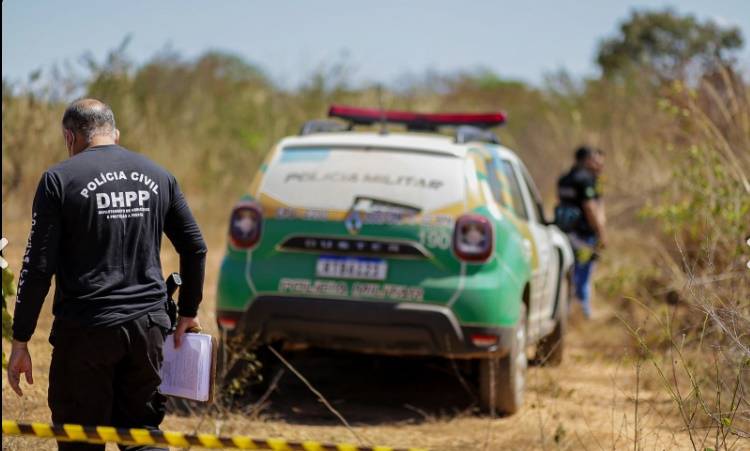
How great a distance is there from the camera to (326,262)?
667 centimetres

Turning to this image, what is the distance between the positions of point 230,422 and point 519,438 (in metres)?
1.61

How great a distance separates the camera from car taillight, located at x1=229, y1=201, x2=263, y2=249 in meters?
6.79

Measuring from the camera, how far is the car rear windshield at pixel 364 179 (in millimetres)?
6711

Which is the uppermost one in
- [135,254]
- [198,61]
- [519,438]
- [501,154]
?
[198,61]

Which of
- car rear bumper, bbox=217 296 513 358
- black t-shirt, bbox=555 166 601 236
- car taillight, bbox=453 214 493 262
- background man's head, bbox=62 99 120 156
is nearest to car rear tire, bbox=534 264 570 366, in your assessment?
black t-shirt, bbox=555 166 601 236

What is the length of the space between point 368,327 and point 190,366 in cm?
218

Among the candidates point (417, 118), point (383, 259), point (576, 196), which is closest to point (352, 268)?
point (383, 259)

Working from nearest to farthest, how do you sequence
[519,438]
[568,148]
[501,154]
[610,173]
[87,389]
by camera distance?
[87,389]
[519,438]
[501,154]
[610,173]
[568,148]

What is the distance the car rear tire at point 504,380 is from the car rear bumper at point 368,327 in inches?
7.3

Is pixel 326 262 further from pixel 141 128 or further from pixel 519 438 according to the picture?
pixel 141 128

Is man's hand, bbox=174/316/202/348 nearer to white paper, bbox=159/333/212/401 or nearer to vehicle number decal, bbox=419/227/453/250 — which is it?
white paper, bbox=159/333/212/401

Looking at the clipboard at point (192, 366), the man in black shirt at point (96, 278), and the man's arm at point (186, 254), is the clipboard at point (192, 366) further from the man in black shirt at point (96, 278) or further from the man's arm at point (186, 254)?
the man in black shirt at point (96, 278)

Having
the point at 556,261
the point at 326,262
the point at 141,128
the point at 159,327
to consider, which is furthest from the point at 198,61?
the point at 159,327

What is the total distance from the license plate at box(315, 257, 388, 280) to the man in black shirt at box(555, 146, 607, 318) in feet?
14.9
